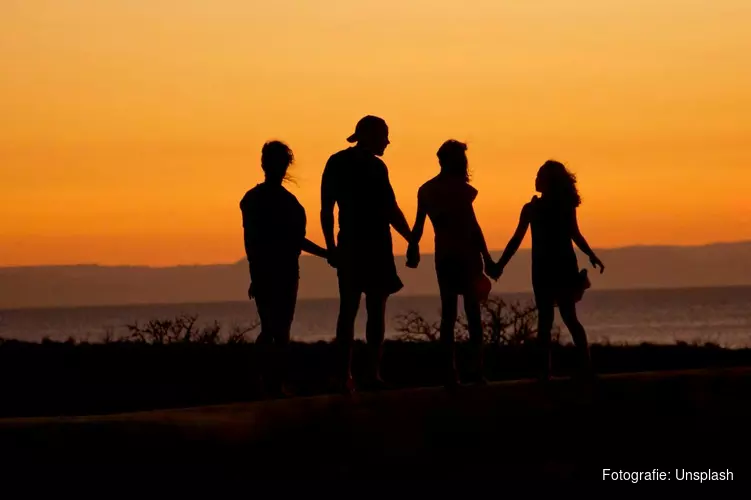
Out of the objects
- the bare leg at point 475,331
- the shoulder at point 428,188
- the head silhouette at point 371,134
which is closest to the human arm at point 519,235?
the bare leg at point 475,331

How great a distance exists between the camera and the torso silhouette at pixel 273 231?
445 inches

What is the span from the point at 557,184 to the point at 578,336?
4.18 ft

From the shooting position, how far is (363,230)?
11094 millimetres

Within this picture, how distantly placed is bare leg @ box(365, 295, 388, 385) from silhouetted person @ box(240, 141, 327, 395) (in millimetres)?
606

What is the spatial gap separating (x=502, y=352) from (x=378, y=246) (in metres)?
5.88

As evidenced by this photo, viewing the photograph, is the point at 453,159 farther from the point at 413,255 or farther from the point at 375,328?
the point at 375,328

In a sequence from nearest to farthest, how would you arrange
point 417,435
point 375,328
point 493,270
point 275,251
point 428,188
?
1. point 417,435
2. point 375,328
3. point 275,251
4. point 428,188
5. point 493,270

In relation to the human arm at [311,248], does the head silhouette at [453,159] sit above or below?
above

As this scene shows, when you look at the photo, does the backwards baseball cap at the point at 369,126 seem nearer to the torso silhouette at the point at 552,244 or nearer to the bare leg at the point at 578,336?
the torso silhouette at the point at 552,244

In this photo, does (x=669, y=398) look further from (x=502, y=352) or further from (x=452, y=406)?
(x=502, y=352)

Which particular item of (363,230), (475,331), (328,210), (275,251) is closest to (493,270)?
(475,331)

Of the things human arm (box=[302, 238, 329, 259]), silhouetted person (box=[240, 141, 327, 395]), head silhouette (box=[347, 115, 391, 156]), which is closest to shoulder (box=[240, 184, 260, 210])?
silhouetted person (box=[240, 141, 327, 395])

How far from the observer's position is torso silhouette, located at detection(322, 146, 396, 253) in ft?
36.3

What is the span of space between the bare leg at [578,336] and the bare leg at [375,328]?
1717 millimetres
